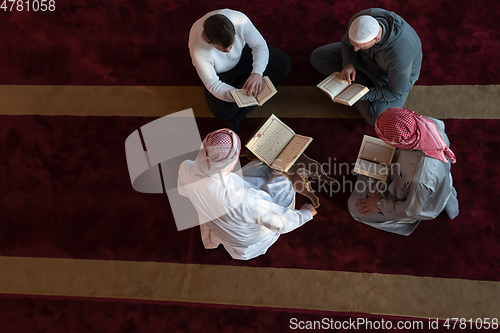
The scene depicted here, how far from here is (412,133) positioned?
1.80 metres

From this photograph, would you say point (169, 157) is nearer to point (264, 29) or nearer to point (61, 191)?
point (61, 191)

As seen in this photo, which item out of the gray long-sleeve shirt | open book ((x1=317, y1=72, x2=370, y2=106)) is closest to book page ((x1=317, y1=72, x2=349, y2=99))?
open book ((x1=317, y1=72, x2=370, y2=106))

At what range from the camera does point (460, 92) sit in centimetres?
297

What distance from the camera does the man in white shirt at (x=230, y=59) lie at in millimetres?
2131

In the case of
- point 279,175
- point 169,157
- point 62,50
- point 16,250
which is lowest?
point 16,250

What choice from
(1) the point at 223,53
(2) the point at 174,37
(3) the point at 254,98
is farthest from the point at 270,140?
(2) the point at 174,37

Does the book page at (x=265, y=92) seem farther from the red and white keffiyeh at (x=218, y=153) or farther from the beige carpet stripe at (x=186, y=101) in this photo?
the red and white keffiyeh at (x=218, y=153)

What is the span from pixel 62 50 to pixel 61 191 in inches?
61.8

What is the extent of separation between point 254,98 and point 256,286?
1622mm

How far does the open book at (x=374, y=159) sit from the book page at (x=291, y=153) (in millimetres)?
423

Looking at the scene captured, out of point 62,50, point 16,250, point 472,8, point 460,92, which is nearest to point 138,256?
point 16,250

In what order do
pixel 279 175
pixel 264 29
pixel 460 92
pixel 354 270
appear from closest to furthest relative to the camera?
pixel 279 175 < pixel 354 270 < pixel 460 92 < pixel 264 29

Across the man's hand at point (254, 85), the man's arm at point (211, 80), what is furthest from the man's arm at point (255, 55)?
the man's arm at point (211, 80)

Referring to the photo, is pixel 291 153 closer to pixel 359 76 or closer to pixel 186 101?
pixel 359 76
